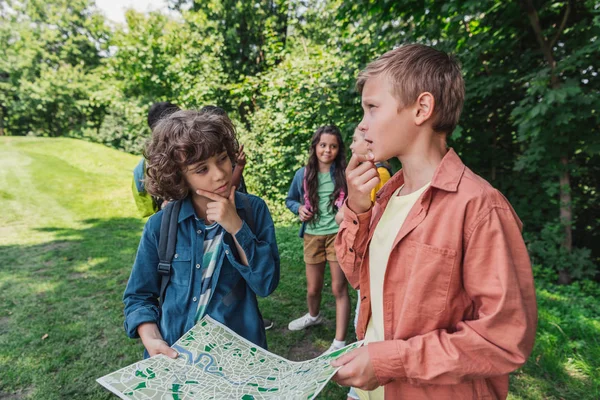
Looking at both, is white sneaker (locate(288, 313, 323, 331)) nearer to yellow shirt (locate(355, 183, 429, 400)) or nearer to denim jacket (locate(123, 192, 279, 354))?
denim jacket (locate(123, 192, 279, 354))

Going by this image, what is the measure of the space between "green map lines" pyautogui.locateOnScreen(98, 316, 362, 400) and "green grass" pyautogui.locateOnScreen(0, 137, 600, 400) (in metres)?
1.87

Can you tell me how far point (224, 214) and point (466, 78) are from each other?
14.9 ft

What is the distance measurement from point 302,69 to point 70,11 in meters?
35.9

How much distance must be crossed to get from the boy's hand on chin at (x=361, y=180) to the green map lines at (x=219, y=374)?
509 millimetres

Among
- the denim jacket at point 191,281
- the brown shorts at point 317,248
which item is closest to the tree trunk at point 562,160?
the brown shorts at point 317,248

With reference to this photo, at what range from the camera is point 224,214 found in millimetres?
1489

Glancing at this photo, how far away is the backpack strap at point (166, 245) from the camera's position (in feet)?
5.19

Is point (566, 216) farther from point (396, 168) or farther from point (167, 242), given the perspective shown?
point (167, 242)

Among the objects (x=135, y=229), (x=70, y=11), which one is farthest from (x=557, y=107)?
(x=70, y=11)

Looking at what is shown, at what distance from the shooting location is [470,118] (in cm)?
584

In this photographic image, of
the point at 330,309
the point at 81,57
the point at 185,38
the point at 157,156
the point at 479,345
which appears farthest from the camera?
the point at 81,57

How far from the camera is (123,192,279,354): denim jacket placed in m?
1.57

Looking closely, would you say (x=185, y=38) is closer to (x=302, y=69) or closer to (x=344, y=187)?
(x=302, y=69)

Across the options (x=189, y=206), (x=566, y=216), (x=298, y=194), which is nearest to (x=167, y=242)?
(x=189, y=206)
